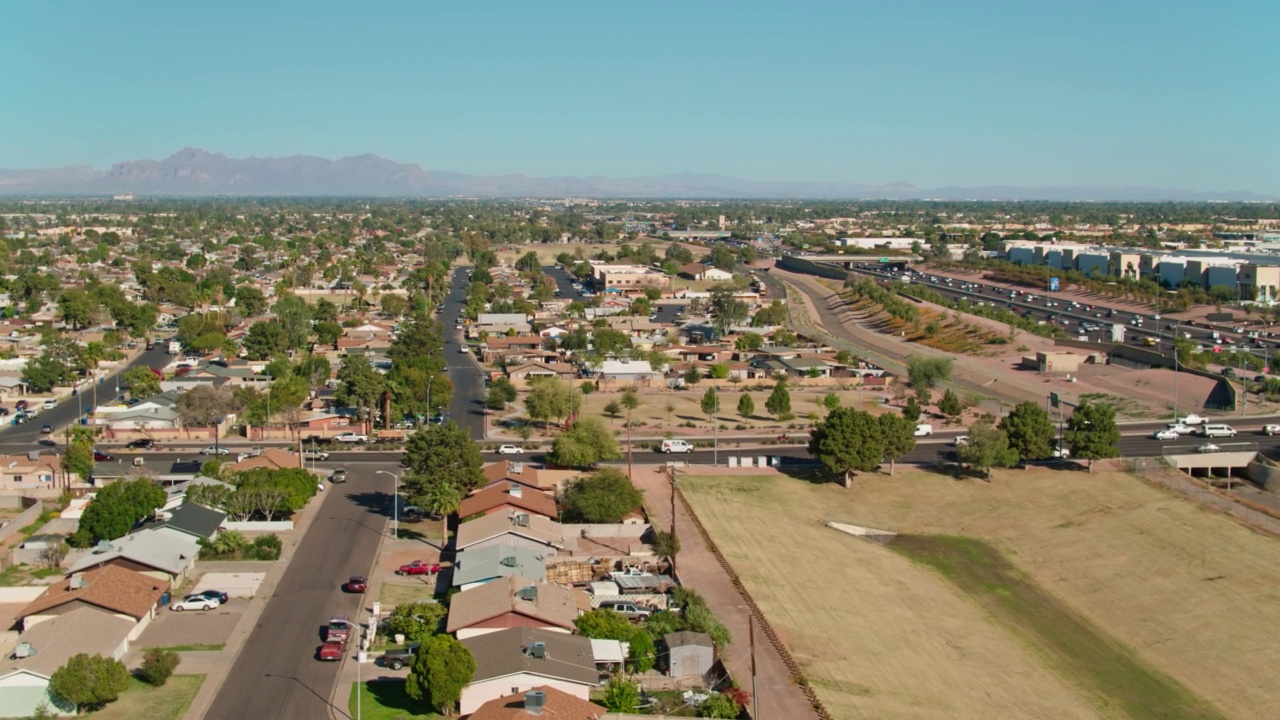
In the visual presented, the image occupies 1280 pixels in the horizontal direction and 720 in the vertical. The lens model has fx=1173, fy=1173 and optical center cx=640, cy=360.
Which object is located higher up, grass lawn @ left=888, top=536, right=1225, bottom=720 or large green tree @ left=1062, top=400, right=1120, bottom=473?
large green tree @ left=1062, top=400, right=1120, bottom=473

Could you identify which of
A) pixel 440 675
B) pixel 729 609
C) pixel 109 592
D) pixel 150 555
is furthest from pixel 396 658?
pixel 150 555

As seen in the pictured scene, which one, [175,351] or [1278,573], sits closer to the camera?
[1278,573]

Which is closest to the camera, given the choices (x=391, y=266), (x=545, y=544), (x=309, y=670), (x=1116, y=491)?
(x=309, y=670)

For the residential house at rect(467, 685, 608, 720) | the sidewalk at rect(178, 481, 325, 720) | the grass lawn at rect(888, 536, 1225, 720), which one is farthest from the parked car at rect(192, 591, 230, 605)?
the grass lawn at rect(888, 536, 1225, 720)

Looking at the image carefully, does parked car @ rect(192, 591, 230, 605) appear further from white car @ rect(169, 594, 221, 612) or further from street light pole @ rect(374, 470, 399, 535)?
street light pole @ rect(374, 470, 399, 535)

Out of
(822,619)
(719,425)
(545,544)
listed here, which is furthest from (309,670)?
(719,425)

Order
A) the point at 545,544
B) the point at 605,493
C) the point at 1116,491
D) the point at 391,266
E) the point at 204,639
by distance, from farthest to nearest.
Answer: the point at 391,266 → the point at 1116,491 → the point at 605,493 → the point at 545,544 → the point at 204,639

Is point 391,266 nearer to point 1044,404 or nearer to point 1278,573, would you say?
point 1044,404
